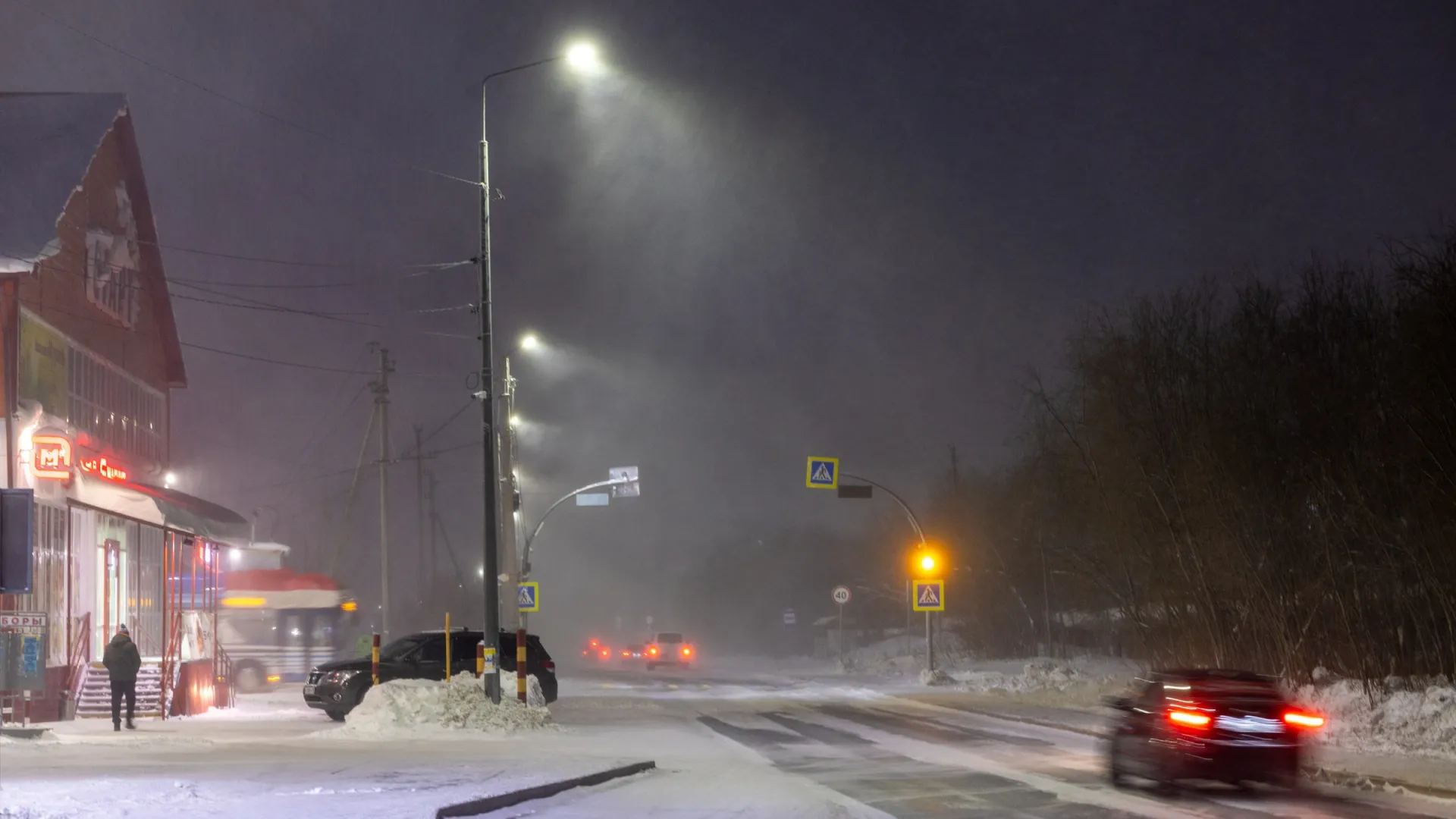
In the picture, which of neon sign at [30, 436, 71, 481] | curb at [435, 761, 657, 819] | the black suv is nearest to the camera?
curb at [435, 761, 657, 819]

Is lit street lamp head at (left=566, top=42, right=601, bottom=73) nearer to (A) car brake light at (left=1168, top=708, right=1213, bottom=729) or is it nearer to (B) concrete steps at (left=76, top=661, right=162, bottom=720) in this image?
(A) car brake light at (left=1168, top=708, right=1213, bottom=729)

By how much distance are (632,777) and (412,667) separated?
1392cm

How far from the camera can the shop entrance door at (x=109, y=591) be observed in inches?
1093

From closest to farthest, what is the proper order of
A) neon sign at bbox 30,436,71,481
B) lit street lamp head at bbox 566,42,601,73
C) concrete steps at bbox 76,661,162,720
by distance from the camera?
lit street lamp head at bbox 566,42,601,73
neon sign at bbox 30,436,71,481
concrete steps at bbox 76,661,162,720

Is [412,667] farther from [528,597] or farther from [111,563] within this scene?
[528,597]

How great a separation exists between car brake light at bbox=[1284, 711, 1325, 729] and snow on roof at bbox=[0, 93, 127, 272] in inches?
833

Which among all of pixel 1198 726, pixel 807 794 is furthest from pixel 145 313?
pixel 1198 726

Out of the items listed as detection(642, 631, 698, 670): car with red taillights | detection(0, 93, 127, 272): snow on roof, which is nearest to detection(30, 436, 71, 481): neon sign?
detection(0, 93, 127, 272): snow on roof

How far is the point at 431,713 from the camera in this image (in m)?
22.0

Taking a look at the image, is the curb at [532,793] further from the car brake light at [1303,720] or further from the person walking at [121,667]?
the person walking at [121,667]

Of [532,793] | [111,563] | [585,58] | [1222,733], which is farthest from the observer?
[111,563]

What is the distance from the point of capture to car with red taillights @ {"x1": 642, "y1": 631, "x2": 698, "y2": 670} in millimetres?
61219

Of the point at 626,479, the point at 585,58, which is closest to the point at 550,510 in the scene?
the point at 626,479

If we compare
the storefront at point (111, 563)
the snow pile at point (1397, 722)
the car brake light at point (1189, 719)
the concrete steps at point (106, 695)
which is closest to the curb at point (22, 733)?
the storefront at point (111, 563)
